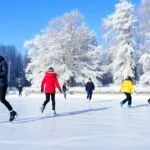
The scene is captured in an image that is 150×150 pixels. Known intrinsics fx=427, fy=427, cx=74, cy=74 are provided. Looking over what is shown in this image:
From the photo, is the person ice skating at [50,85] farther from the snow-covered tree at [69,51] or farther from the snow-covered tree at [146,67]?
the snow-covered tree at [69,51]

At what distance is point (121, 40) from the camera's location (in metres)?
Answer: 53.5

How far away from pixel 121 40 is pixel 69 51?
7.17 meters

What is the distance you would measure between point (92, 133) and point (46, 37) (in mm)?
49856

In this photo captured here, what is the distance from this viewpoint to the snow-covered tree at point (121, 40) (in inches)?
2047

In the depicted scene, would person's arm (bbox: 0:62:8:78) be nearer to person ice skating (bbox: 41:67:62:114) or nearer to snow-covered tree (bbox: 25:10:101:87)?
person ice skating (bbox: 41:67:62:114)

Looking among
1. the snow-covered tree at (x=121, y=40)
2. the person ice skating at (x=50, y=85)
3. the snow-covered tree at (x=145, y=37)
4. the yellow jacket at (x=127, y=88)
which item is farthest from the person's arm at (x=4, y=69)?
the snow-covered tree at (x=121, y=40)

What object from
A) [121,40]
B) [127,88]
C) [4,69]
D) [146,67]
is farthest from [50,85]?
[121,40]

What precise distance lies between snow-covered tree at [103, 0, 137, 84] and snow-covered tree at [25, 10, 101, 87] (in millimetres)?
3720

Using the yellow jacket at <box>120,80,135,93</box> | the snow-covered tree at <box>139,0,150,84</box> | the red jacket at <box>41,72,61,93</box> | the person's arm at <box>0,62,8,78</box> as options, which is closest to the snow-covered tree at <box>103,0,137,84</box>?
the snow-covered tree at <box>139,0,150,84</box>

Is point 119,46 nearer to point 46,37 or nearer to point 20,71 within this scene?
point 46,37

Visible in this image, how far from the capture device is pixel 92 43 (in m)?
60.6

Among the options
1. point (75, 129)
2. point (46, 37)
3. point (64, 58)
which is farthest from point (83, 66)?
point (75, 129)

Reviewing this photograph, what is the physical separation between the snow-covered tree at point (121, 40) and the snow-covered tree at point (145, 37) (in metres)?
1.82

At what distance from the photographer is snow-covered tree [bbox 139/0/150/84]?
46969 millimetres
